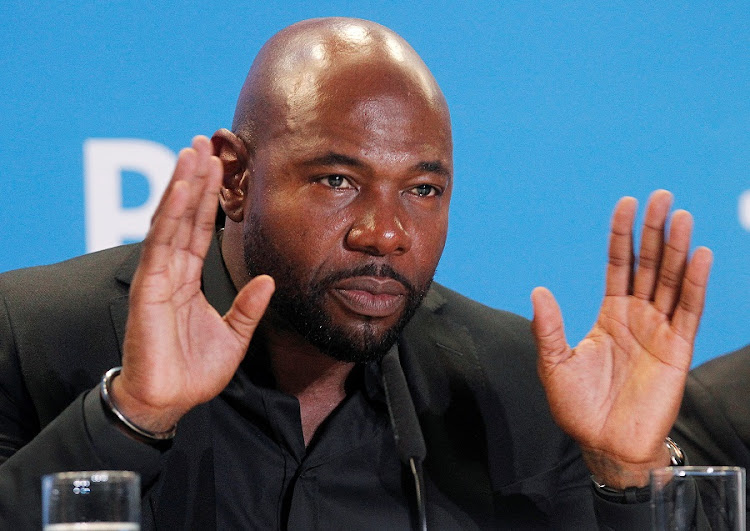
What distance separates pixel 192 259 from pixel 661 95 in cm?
152

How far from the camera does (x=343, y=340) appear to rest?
6.84ft

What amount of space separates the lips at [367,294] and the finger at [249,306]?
31cm

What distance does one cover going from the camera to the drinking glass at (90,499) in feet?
3.84

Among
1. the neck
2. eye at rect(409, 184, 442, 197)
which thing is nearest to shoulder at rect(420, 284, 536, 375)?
the neck

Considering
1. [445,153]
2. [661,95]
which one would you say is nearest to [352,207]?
[445,153]

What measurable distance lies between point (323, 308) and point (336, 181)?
238mm

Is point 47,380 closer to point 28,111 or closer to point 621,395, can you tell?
point 28,111

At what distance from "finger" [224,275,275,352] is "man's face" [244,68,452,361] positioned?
314 mm

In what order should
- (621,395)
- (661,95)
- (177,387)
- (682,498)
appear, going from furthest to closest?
(661,95) → (621,395) → (177,387) → (682,498)

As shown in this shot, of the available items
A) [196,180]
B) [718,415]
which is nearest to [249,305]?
[196,180]

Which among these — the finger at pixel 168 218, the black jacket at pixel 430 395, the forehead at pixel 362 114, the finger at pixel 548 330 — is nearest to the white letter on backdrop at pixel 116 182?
the black jacket at pixel 430 395

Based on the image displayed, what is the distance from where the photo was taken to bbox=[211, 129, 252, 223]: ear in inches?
88.5

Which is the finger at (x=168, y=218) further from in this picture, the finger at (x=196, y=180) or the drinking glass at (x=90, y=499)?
the drinking glass at (x=90, y=499)

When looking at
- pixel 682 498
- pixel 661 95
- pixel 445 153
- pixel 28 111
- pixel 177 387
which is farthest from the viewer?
pixel 661 95
